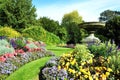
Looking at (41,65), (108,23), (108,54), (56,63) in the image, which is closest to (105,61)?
(108,54)

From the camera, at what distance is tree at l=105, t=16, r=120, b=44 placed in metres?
45.2

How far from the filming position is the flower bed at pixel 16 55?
13.0 meters

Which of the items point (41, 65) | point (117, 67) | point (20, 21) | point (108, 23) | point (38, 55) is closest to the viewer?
point (117, 67)

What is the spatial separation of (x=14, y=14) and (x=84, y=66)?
4338 centimetres

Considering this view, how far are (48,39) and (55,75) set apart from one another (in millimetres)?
19025

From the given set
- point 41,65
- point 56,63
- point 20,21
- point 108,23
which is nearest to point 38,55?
point 41,65

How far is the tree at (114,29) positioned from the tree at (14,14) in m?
13.3

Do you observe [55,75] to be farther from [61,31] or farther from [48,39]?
[61,31]

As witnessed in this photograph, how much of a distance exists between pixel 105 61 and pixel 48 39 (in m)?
18.6

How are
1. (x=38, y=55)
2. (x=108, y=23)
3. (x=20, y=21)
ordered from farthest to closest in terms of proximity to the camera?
1. (x=20, y=21)
2. (x=108, y=23)
3. (x=38, y=55)

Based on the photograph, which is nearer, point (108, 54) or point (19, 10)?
point (108, 54)

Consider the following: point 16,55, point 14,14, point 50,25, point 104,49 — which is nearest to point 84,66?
point 104,49

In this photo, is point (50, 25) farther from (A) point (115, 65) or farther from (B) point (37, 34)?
(A) point (115, 65)

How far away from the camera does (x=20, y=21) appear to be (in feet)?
176
